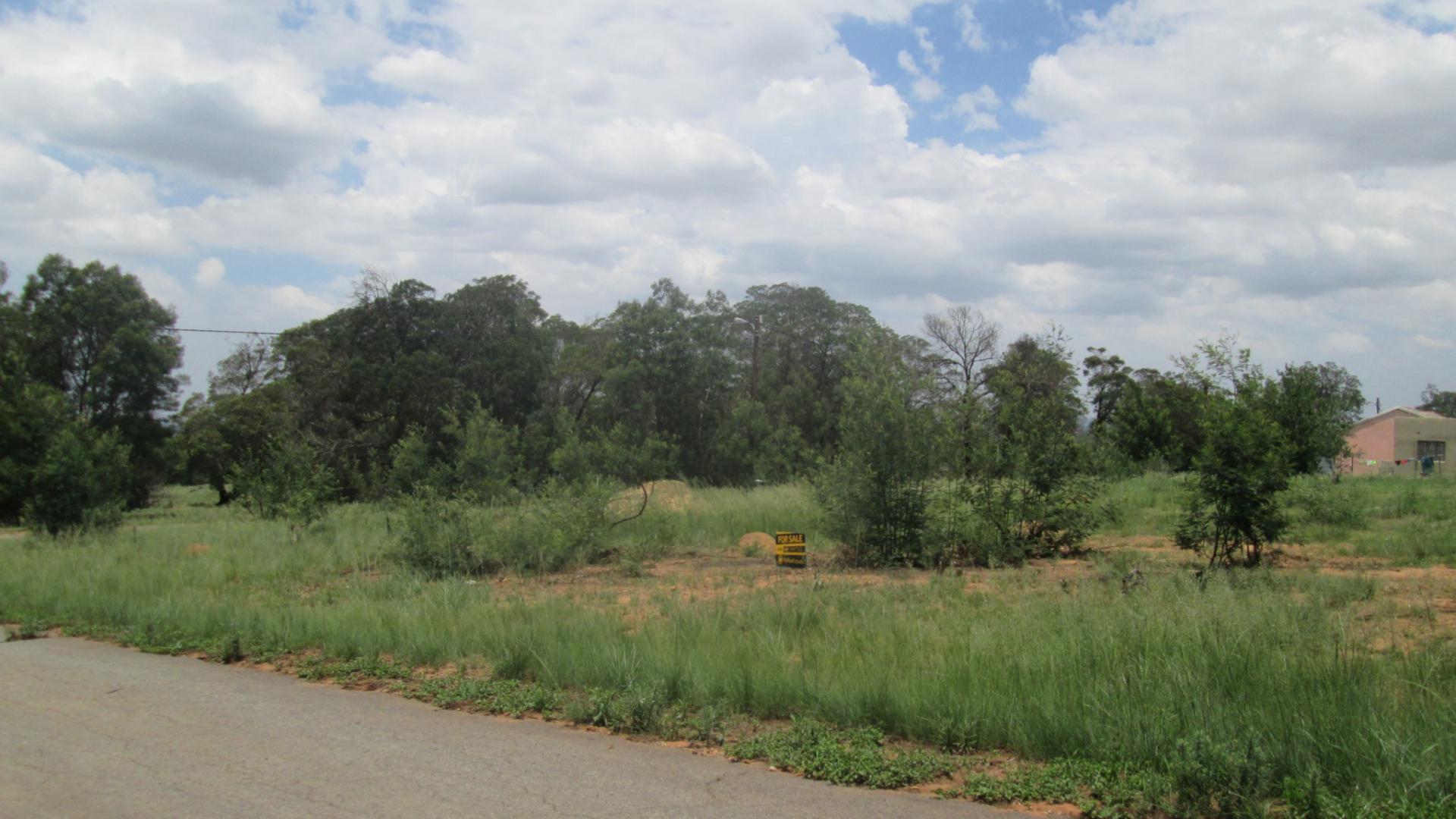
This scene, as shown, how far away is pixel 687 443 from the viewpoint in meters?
48.7

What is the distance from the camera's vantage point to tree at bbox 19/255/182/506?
50.4m

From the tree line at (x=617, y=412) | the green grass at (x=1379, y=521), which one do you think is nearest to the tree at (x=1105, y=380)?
the tree line at (x=617, y=412)

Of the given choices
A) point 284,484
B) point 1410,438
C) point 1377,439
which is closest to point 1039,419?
point 284,484

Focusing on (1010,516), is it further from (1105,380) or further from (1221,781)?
(1105,380)

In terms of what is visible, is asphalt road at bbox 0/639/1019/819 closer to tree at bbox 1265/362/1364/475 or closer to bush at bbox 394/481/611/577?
bush at bbox 394/481/611/577

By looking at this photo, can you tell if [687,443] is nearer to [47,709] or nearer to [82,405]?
[82,405]

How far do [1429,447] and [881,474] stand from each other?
6914 cm

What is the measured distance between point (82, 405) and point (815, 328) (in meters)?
40.0

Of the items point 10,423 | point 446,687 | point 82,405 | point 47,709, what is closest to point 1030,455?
point 446,687

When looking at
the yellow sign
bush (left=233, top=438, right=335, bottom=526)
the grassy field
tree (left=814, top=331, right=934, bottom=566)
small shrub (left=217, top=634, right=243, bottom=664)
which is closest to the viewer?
the grassy field

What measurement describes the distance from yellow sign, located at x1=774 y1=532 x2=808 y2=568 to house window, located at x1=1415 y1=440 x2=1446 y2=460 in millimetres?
68581

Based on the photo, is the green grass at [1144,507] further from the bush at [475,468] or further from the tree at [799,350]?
the tree at [799,350]

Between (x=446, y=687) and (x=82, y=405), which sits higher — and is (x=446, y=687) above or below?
below

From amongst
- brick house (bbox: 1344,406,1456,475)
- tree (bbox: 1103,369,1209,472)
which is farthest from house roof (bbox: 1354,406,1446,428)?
tree (bbox: 1103,369,1209,472)
